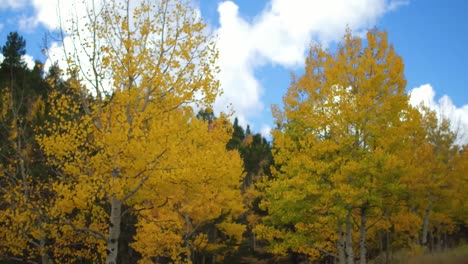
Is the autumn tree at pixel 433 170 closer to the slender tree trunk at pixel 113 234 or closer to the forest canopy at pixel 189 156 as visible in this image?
the forest canopy at pixel 189 156

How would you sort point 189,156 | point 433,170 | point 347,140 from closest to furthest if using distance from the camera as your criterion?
1. point 189,156
2. point 347,140
3. point 433,170

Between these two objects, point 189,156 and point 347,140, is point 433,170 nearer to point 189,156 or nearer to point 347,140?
point 347,140

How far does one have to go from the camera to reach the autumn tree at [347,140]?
425 inches

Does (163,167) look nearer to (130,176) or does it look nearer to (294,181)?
(130,176)

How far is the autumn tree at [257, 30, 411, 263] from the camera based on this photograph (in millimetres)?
10797

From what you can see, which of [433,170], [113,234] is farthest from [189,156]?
[433,170]

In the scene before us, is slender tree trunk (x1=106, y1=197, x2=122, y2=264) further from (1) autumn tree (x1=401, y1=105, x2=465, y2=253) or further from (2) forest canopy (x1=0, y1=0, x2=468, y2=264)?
(1) autumn tree (x1=401, y1=105, x2=465, y2=253)

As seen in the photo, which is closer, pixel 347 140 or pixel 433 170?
pixel 347 140

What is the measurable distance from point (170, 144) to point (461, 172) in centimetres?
1785

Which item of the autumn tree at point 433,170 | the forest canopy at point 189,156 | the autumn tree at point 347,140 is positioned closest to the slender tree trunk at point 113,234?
the forest canopy at point 189,156

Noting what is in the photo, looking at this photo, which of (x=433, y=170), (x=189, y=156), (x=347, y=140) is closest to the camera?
(x=189, y=156)

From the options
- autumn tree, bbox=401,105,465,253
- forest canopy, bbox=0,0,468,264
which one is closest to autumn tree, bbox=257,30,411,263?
forest canopy, bbox=0,0,468,264

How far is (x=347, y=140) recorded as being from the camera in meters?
11.1

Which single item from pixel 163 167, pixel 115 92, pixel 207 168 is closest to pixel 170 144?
pixel 163 167
